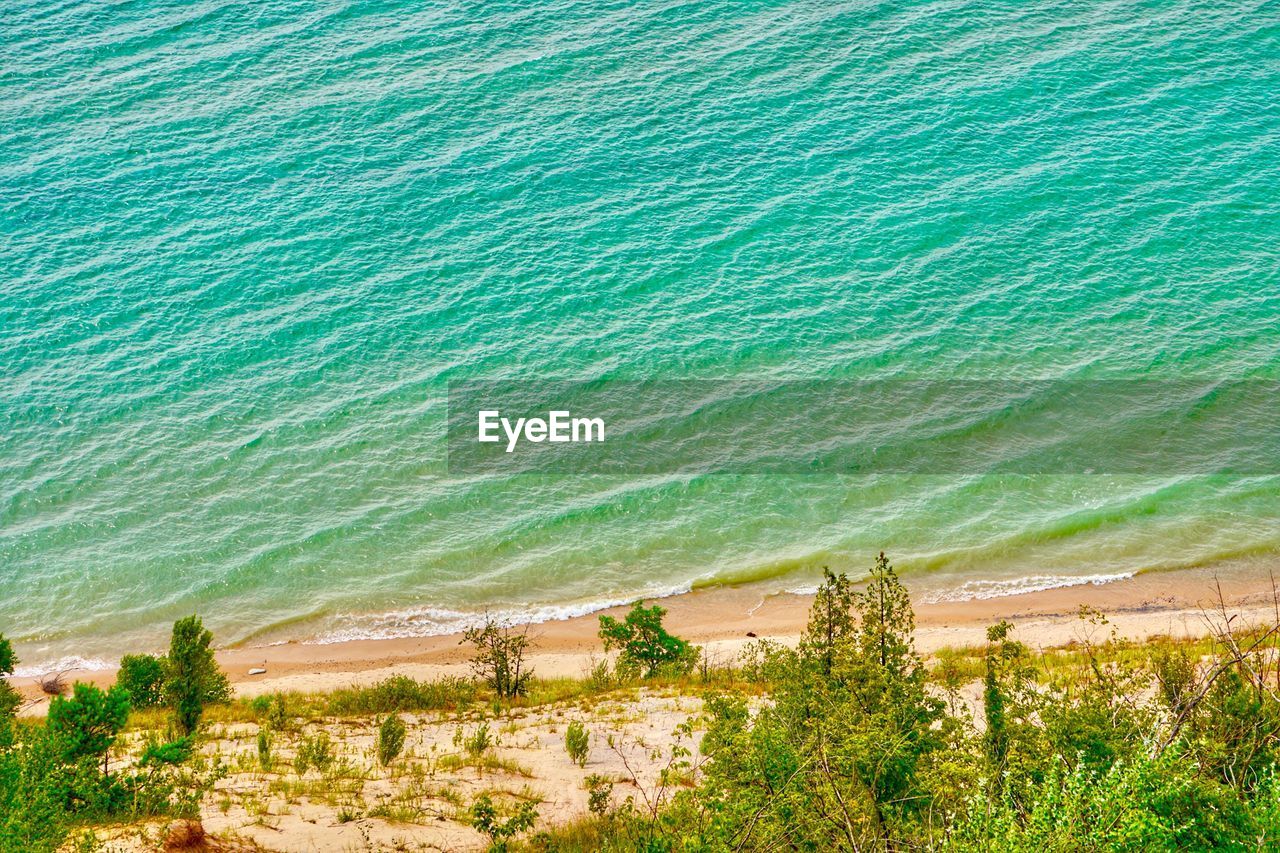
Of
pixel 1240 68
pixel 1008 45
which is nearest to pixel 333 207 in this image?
pixel 1008 45

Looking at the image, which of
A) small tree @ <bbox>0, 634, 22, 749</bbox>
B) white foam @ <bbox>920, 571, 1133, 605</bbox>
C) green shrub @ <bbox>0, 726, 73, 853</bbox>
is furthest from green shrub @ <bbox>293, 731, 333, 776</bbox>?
white foam @ <bbox>920, 571, 1133, 605</bbox>

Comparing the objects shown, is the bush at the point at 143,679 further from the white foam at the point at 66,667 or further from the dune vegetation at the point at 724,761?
the white foam at the point at 66,667

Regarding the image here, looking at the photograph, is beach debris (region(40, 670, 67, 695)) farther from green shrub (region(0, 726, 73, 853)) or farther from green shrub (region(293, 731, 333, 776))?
green shrub (region(0, 726, 73, 853))

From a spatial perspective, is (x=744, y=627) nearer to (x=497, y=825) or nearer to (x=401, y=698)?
(x=401, y=698)

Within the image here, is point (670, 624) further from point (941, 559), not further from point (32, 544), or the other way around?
point (32, 544)

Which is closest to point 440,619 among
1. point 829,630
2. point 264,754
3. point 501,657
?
point 501,657

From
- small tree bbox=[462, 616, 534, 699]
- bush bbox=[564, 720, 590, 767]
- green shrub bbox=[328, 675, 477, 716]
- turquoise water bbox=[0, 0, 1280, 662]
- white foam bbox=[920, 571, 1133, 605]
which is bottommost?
bush bbox=[564, 720, 590, 767]
